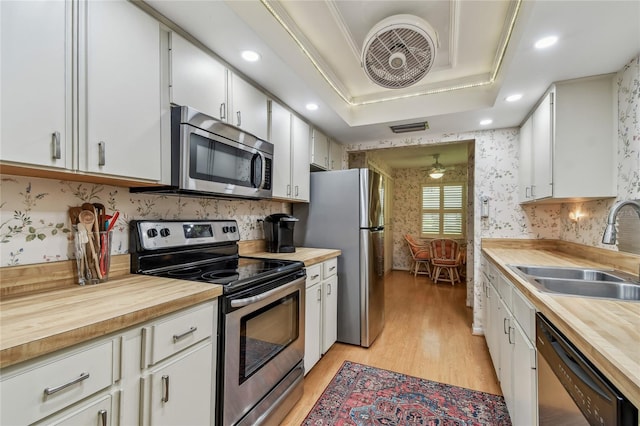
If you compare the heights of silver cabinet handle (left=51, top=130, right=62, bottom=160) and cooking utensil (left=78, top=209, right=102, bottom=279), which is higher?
silver cabinet handle (left=51, top=130, right=62, bottom=160)

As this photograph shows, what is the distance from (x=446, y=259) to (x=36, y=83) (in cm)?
563

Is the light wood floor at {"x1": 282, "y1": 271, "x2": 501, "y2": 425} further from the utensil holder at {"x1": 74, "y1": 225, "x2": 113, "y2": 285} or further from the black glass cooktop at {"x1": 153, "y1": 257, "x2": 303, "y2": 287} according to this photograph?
the utensil holder at {"x1": 74, "y1": 225, "x2": 113, "y2": 285}

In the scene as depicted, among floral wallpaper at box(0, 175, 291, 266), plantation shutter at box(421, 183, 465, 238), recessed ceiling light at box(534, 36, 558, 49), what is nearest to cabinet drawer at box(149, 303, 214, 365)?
floral wallpaper at box(0, 175, 291, 266)

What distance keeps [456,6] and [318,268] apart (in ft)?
6.42

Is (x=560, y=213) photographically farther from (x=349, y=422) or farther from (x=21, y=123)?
(x=21, y=123)

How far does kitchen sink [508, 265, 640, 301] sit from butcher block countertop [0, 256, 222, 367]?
1.56 m

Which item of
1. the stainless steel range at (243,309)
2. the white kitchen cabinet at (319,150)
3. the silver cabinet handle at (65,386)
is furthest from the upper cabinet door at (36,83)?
the white kitchen cabinet at (319,150)

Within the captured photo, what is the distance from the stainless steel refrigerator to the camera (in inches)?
106

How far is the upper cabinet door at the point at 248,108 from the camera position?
1.91 m

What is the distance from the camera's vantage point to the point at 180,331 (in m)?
1.10

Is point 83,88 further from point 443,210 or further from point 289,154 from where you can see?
point 443,210

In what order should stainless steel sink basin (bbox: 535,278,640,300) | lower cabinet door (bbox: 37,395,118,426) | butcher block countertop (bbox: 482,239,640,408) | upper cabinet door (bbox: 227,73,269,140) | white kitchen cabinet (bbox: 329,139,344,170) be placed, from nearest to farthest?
butcher block countertop (bbox: 482,239,640,408), lower cabinet door (bbox: 37,395,118,426), stainless steel sink basin (bbox: 535,278,640,300), upper cabinet door (bbox: 227,73,269,140), white kitchen cabinet (bbox: 329,139,344,170)

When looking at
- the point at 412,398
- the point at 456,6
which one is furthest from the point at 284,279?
the point at 456,6

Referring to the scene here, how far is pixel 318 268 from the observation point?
2.32 meters
